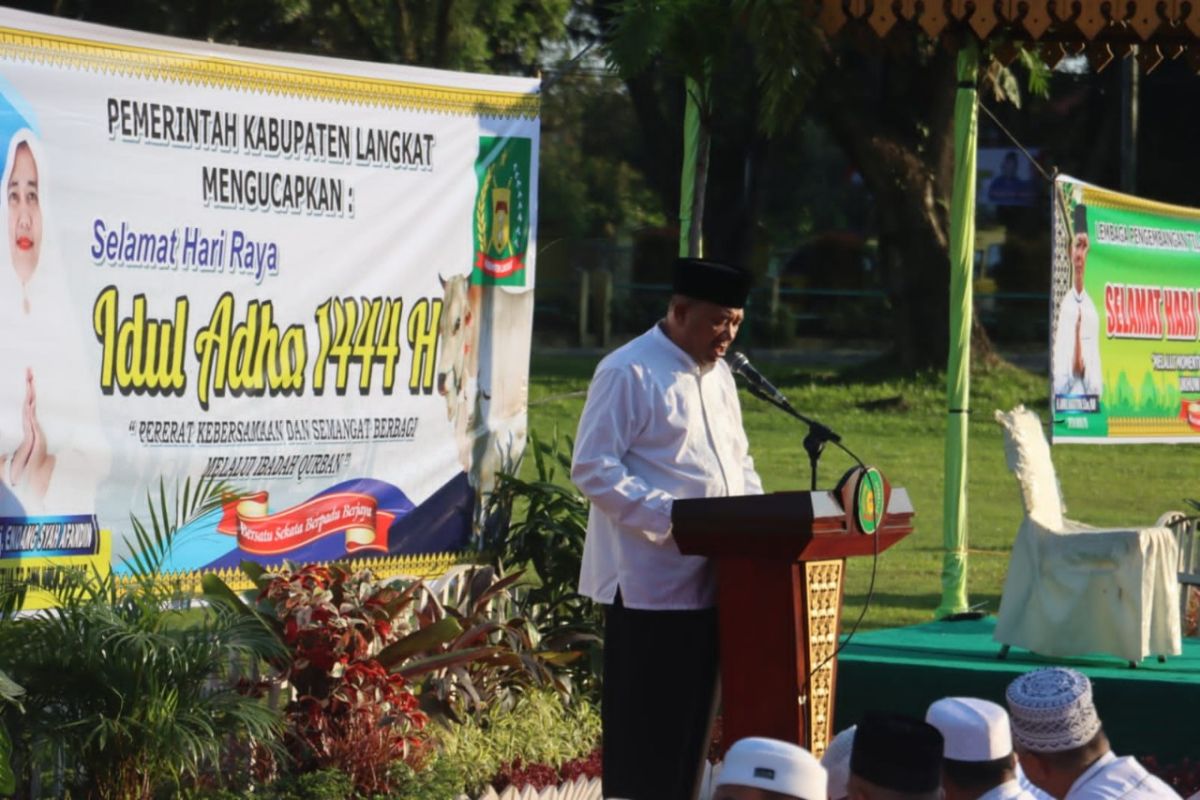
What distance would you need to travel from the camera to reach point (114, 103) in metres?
6.54

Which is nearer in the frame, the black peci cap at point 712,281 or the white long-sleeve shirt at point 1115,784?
the white long-sleeve shirt at point 1115,784

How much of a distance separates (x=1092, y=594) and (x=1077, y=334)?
224 cm

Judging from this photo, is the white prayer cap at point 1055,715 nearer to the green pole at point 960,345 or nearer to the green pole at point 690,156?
the green pole at point 690,156

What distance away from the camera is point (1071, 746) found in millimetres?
4164

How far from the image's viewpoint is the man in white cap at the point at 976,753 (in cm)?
407

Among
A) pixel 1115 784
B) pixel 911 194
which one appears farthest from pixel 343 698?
pixel 911 194

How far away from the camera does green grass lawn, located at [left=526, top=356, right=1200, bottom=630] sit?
12.7 metres

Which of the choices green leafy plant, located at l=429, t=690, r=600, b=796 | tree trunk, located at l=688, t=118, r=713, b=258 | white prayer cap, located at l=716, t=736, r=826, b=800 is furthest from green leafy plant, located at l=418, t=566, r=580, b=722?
white prayer cap, located at l=716, t=736, r=826, b=800

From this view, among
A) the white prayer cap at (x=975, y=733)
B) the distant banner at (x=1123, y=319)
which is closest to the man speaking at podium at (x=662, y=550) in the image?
the white prayer cap at (x=975, y=733)

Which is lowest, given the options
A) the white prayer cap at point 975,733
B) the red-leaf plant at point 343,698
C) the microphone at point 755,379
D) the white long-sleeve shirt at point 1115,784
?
the red-leaf plant at point 343,698

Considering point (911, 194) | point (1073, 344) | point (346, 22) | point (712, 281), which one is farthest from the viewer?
point (346, 22)

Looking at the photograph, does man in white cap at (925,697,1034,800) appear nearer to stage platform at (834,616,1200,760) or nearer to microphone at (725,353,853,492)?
microphone at (725,353,853,492)

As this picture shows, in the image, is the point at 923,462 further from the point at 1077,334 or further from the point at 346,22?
the point at 346,22

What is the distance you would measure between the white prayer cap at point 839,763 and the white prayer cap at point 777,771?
1251 millimetres
